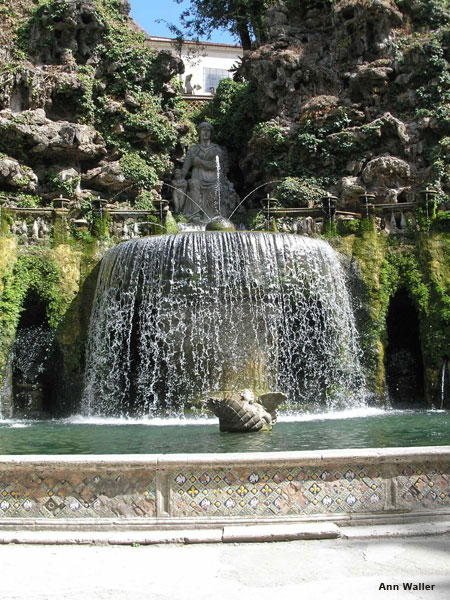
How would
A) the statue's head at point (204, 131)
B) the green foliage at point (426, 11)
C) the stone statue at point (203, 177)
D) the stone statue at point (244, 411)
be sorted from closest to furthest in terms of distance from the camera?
the stone statue at point (244, 411) → the stone statue at point (203, 177) → the statue's head at point (204, 131) → the green foliage at point (426, 11)

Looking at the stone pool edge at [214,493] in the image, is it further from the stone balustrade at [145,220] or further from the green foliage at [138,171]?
the green foliage at [138,171]

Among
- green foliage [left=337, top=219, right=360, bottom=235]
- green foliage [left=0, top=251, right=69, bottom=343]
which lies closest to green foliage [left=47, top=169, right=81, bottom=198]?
green foliage [left=0, top=251, right=69, bottom=343]

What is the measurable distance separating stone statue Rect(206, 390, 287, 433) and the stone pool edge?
506 centimetres

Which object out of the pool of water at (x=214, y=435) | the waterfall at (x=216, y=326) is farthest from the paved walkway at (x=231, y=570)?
the waterfall at (x=216, y=326)

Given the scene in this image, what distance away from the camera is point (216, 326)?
1361cm

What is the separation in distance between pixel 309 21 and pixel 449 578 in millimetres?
25561

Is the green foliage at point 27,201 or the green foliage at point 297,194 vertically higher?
the green foliage at point 297,194

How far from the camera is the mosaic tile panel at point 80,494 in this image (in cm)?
484

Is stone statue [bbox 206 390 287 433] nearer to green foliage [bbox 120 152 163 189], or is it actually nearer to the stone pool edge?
the stone pool edge

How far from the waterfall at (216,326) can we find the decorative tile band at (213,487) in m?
8.43

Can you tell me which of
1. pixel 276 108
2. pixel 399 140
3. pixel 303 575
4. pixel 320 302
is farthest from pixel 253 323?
pixel 276 108

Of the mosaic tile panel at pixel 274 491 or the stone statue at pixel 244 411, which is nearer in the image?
the mosaic tile panel at pixel 274 491

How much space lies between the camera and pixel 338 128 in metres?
23.1

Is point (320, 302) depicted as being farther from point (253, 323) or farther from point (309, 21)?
point (309, 21)
